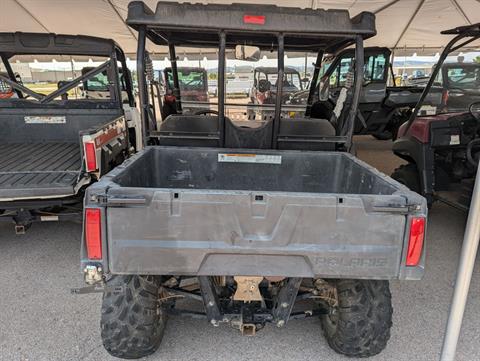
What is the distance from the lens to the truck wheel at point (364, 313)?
Result: 89.7 inches

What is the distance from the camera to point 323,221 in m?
1.87

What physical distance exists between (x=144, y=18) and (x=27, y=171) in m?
2.01

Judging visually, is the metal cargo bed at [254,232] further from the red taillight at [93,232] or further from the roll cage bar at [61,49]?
the roll cage bar at [61,49]

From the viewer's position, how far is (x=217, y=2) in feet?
25.9

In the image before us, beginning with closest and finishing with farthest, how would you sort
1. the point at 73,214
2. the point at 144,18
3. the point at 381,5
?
the point at 144,18
the point at 73,214
the point at 381,5

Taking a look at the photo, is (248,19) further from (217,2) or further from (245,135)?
(217,2)

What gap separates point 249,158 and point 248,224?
1428 millimetres

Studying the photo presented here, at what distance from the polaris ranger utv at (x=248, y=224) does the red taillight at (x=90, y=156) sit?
2.39 ft

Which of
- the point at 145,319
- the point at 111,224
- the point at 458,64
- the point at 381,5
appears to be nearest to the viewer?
the point at 111,224

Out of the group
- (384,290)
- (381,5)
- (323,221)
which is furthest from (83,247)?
(381,5)

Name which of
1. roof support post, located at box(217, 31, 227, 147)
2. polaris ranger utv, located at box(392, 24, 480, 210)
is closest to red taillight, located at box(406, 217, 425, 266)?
roof support post, located at box(217, 31, 227, 147)

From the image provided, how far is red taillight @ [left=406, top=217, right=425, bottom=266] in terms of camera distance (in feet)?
6.16

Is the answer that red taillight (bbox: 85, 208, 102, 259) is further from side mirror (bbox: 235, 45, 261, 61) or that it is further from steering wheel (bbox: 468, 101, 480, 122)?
steering wheel (bbox: 468, 101, 480, 122)

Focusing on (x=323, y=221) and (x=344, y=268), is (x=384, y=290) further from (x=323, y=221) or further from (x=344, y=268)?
(x=323, y=221)
